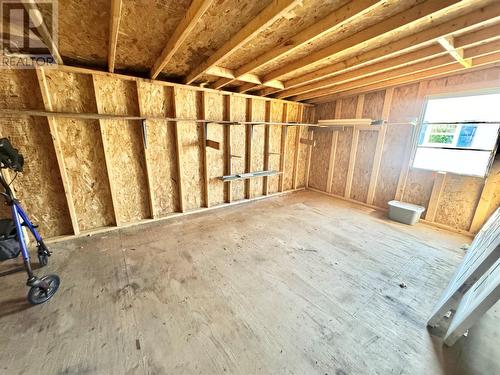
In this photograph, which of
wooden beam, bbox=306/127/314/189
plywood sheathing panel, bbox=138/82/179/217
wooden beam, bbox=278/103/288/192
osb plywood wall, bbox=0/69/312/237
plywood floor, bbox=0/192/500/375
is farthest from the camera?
wooden beam, bbox=306/127/314/189

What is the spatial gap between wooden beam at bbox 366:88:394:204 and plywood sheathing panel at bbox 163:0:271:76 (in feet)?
10.9

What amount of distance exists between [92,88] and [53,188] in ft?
4.72

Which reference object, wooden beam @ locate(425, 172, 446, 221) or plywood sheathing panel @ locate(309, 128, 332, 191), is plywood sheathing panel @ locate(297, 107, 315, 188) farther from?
wooden beam @ locate(425, 172, 446, 221)

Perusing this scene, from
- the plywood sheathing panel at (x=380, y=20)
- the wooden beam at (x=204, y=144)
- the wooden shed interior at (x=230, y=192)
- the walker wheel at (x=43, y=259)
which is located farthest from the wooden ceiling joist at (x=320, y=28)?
the walker wheel at (x=43, y=259)

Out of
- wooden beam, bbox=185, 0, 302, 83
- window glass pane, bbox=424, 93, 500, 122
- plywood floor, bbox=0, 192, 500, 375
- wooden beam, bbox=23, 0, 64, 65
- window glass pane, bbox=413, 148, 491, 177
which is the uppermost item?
Answer: wooden beam, bbox=185, 0, 302, 83

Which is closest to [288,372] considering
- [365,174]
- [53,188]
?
[53,188]

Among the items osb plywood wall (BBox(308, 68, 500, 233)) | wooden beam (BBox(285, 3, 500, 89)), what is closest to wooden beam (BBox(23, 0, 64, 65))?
wooden beam (BBox(285, 3, 500, 89))

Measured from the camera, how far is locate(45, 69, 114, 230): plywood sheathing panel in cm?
254

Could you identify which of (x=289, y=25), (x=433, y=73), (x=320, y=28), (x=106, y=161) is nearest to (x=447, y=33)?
(x=320, y=28)

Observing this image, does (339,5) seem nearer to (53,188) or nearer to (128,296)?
(128,296)

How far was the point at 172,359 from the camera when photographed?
1319 millimetres

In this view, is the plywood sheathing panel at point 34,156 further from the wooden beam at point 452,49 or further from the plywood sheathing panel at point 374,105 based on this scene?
the plywood sheathing panel at point 374,105

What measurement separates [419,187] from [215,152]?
12.7ft

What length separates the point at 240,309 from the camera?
1.72m
